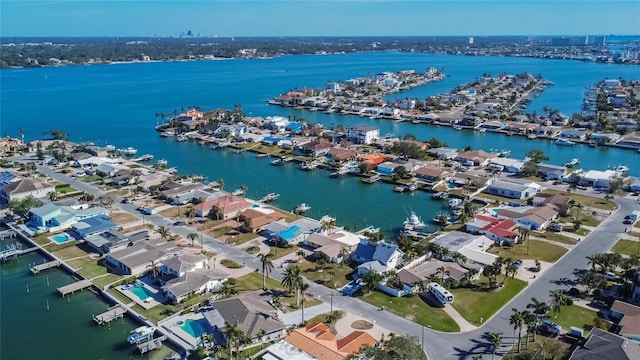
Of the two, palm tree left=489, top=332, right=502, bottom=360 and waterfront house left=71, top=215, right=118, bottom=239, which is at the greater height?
waterfront house left=71, top=215, right=118, bottom=239

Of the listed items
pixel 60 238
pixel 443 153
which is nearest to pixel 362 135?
pixel 443 153

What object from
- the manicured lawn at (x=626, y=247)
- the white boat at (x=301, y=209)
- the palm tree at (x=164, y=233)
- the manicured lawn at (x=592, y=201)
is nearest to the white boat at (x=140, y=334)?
the palm tree at (x=164, y=233)

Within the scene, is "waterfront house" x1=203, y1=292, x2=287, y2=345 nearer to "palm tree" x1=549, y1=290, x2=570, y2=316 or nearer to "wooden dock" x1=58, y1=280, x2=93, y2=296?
"wooden dock" x1=58, y1=280, x2=93, y2=296

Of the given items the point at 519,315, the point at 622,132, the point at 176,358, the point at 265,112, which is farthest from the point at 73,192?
the point at 622,132

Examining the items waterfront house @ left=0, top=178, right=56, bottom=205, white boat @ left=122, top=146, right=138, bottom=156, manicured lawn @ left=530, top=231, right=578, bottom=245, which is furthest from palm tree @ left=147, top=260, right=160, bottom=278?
white boat @ left=122, top=146, right=138, bottom=156

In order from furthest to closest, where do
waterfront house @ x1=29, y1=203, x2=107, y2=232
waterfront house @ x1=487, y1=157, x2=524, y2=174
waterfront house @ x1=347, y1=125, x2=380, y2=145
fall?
waterfront house @ x1=347, y1=125, x2=380, y2=145, waterfront house @ x1=487, y1=157, x2=524, y2=174, waterfront house @ x1=29, y1=203, x2=107, y2=232

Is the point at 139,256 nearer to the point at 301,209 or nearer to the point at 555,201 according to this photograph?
the point at 301,209

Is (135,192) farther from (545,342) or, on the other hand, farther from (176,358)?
(545,342)
